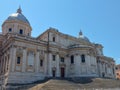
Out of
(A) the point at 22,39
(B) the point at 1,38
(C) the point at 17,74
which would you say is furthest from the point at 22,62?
(B) the point at 1,38

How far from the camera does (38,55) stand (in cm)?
3425

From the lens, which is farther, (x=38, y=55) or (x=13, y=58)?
(x=38, y=55)

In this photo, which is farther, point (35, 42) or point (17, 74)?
point (35, 42)

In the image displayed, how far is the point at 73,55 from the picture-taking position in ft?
127

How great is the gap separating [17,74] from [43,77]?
5.83 m

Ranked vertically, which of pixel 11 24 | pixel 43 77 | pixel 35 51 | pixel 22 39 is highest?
pixel 11 24

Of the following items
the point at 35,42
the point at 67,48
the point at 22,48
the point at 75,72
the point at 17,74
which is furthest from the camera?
the point at 67,48

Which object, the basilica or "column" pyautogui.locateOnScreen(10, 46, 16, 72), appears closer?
"column" pyautogui.locateOnScreen(10, 46, 16, 72)

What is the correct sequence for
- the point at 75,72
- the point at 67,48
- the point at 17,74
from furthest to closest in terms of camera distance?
1. the point at 67,48
2. the point at 75,72
3. the point at 17,74

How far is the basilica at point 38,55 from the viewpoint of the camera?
3089cm

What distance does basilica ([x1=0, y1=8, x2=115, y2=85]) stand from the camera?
30.9 meters

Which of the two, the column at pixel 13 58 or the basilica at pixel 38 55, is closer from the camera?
the column at pixel 13 58

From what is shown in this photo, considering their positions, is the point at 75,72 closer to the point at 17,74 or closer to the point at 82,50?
the point at 82,50

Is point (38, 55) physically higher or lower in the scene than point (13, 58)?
higher
